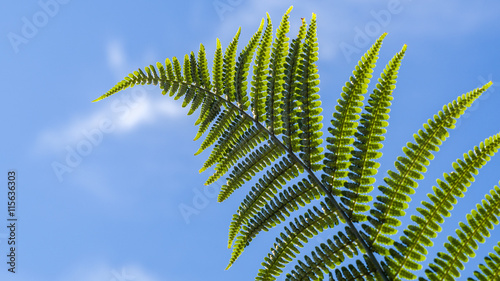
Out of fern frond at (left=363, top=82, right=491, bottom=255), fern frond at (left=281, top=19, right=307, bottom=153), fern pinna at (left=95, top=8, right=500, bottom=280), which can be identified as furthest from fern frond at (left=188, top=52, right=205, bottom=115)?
fern frond at (left=363, top=82, right=491, bottom=255)

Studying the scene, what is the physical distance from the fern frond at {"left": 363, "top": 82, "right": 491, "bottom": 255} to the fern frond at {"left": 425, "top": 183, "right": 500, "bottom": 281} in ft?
0.81

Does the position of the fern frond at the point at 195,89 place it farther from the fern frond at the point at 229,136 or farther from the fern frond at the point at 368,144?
the fern frond at the point at 368,144

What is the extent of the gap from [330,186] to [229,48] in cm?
139

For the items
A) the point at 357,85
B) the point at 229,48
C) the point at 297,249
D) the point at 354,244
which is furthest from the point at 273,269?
the point at 229,48

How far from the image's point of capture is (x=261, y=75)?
2.75 meters

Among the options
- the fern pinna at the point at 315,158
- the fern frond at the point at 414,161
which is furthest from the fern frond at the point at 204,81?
the fern frond at the point at 414,161

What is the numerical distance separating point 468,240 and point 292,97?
47.8 inches

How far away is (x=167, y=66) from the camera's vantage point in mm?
3172

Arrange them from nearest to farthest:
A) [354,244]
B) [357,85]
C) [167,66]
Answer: [354,244] < [357,85] < [167,66]

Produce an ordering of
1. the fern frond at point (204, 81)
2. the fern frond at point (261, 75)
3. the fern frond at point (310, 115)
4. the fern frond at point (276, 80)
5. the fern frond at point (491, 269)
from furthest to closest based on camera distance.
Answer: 1. the fern frond at point (204, 81)
2. the fern frond at point (261, 75)
3. the fern frond at point (276, 80)
4. the fern frond at point (310, 115)
5. the fern frond at point (491, 269)

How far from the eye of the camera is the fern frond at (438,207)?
6.43 ft

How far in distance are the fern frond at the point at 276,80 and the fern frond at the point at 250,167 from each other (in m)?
0.14

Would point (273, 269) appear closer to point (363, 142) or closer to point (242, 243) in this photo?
point (242, 243)

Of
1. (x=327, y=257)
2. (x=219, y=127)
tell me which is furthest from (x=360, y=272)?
(x=219, y=127)
